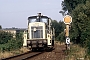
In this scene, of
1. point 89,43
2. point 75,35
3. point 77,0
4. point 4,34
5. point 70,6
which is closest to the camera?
point 89,43

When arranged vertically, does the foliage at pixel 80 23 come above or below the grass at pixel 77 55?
above

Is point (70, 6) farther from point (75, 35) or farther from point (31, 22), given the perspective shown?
point (31, 22)

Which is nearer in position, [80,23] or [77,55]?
[77,55]

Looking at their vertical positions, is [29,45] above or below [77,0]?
below

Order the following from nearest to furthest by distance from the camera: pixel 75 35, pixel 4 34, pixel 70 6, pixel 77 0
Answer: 1. pixel 75 35
2. pixel 77 0
3. pixel 70 6
4. pixel 4 34

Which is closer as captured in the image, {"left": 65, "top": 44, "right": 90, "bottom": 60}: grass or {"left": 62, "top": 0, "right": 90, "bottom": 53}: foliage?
{"left": 65, "top": 44, "right": 90, "bottom": 60}: grass

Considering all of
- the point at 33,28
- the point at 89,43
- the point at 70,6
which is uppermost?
the point at 70,6

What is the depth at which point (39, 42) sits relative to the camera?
27.6m

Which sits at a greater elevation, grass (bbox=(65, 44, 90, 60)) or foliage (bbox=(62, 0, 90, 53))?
foliage (bbox=(62, 0, 90, 53))

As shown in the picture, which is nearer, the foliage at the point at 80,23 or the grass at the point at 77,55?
the grass at the point at 77,55

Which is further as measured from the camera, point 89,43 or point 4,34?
point 4,34

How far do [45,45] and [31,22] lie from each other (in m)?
2.97

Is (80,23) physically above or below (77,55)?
above

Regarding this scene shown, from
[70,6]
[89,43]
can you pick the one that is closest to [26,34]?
[89,43]
